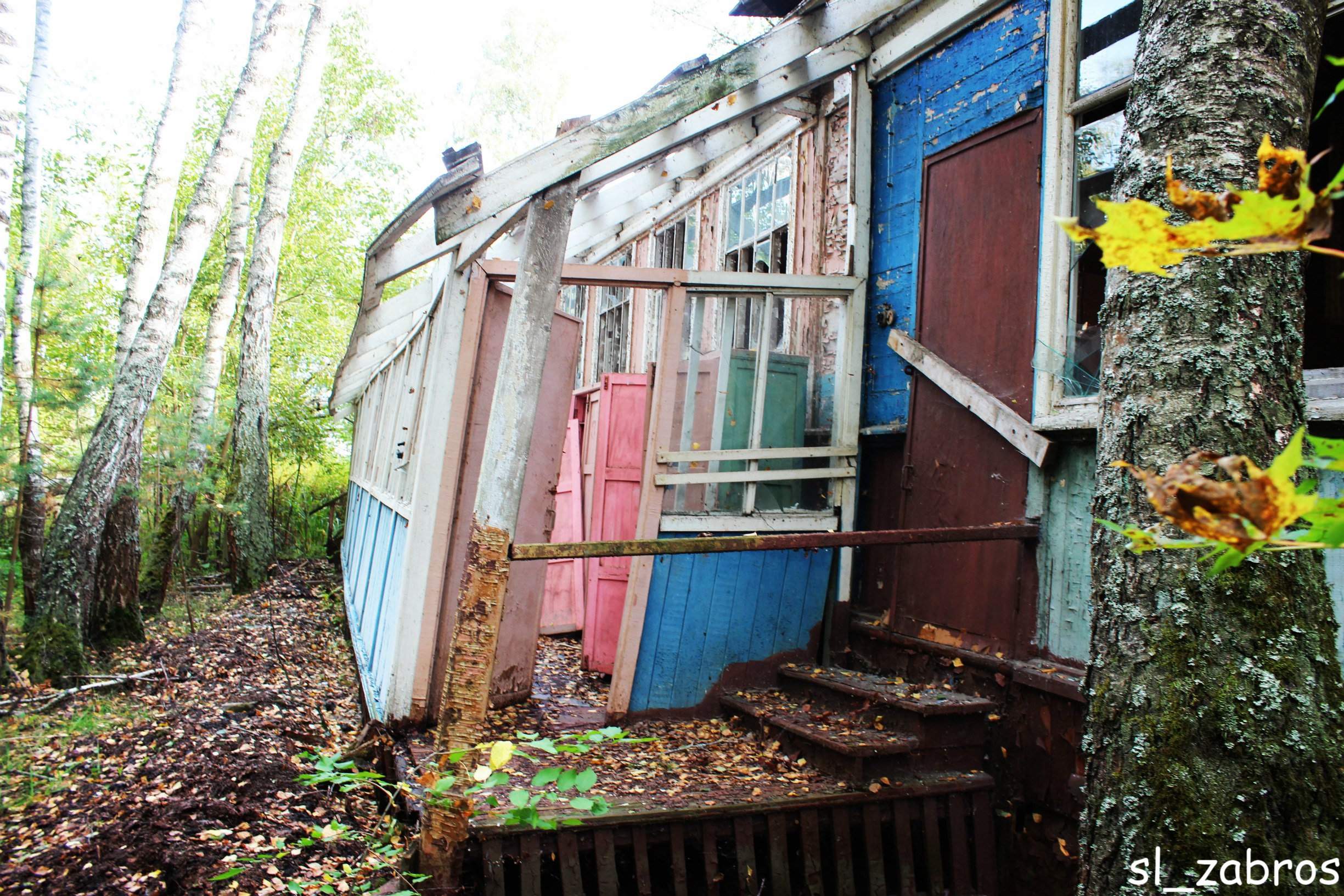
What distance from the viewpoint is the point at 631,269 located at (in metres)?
3.90

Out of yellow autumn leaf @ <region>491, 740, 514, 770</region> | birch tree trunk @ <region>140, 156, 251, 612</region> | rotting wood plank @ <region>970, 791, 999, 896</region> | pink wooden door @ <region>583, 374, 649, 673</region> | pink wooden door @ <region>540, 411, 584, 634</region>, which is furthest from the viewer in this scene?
birch tree trunk @ <region>140, 156, 251, 612</region>

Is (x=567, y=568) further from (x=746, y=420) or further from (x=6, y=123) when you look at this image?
(x=6, y=123)

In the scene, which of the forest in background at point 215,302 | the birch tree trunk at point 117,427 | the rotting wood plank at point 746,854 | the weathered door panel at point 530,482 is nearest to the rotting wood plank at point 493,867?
the rotting wood plank at point 746,854

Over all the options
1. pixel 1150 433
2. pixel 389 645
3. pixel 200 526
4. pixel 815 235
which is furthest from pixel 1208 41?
pixel 200 526

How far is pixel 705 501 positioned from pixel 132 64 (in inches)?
793

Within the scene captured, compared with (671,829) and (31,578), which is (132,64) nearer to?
(31,578)

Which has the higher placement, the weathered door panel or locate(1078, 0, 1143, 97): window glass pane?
locate(1078, 0, 1143, 97): window glass pane

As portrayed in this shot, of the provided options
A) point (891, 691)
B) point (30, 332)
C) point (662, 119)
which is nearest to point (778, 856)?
point (891, 691)

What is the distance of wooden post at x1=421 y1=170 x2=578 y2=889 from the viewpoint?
258cm

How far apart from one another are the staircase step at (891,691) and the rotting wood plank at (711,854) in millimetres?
919

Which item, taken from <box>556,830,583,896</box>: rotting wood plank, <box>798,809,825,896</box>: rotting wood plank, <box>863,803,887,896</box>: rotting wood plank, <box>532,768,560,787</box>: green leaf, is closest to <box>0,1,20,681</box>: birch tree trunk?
<box>556,830,583,896</box>: rotting wood plank

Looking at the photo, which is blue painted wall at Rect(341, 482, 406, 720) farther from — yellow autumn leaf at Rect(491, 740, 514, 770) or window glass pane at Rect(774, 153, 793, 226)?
window glass pane at Rect(774, 153, 793, 226)

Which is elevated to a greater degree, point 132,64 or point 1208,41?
point 132,64

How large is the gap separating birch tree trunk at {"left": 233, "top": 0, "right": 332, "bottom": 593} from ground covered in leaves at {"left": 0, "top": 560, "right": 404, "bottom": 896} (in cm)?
400
